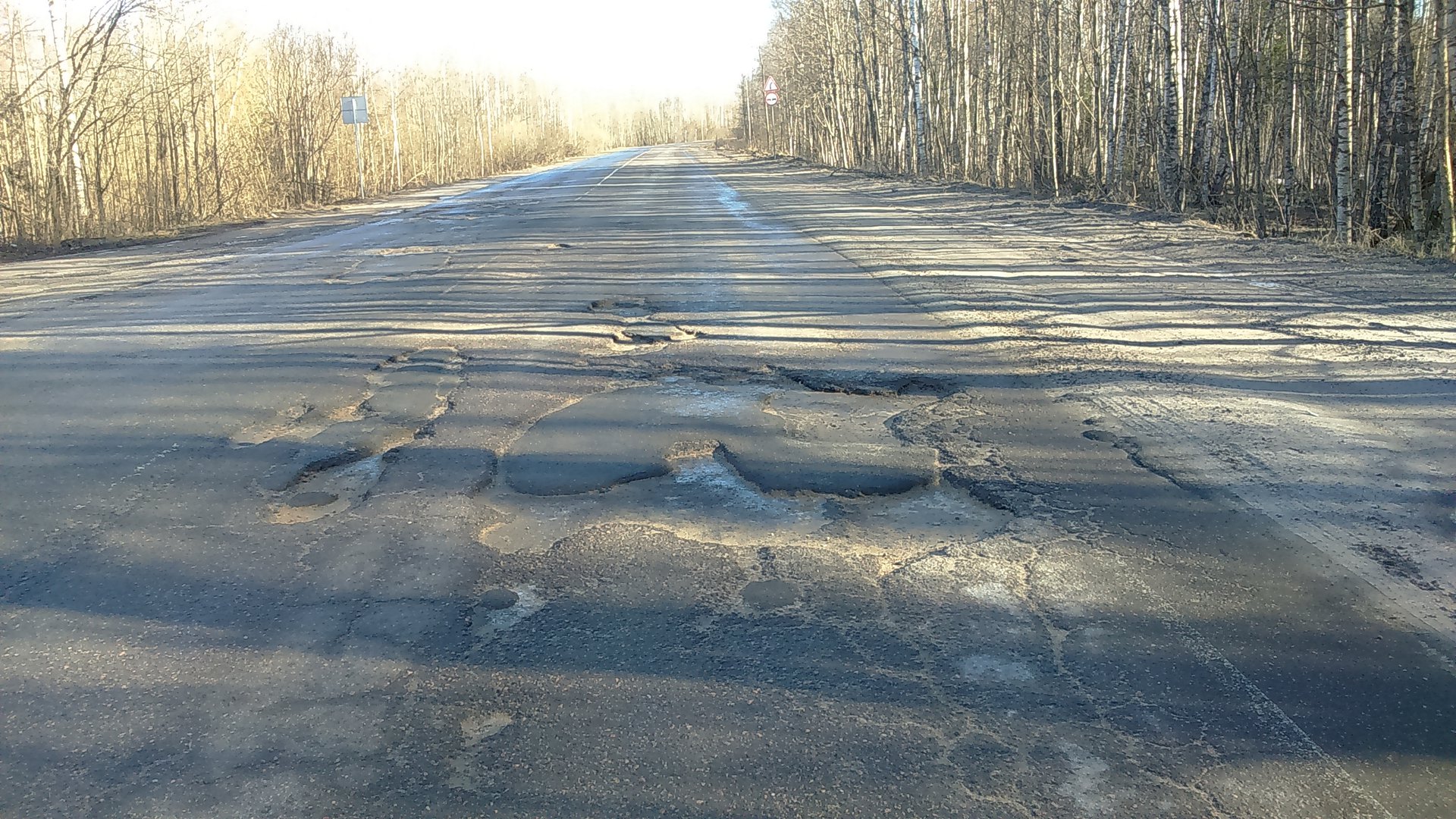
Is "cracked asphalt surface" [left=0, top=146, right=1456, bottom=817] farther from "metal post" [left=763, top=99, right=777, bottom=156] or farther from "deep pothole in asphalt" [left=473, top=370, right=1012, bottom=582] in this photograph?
"metal post" [left=763, top=99, right=777, bottom=156]

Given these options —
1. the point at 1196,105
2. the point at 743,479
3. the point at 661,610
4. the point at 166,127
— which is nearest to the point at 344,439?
the point at 743,479

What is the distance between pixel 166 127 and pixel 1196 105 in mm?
20448

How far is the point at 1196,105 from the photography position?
66.2 feet

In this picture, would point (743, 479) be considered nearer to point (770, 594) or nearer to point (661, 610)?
point (770, 594)

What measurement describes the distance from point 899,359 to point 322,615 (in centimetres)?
433

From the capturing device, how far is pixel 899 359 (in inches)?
264

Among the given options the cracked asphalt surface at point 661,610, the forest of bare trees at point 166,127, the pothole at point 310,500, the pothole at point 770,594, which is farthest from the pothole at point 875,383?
the forest of bare trees at point 166,127

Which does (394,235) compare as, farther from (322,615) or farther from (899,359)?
(322,615)

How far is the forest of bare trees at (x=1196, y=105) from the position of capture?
11172 mm

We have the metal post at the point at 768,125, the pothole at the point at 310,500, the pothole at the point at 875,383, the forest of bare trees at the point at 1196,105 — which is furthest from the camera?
the metal post at the point at 768,125

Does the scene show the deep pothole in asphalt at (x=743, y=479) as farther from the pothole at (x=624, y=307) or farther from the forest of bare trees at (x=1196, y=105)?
the forest of bare trees at (x=1196, y=105)

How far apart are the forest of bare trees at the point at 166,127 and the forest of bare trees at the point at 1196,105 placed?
55.5 feet

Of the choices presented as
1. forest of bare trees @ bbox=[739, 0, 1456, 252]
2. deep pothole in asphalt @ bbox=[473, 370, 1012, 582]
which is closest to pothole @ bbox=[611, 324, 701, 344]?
deep pothole in asphalt @ bbox=[473, 370, 1012, 582]

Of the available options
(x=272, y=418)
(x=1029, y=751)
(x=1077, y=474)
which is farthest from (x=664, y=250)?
(x=1029, y=751)
